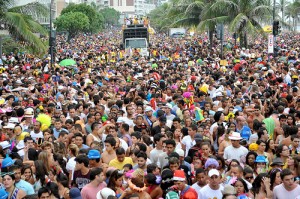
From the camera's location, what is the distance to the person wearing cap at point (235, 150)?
10.8 meters

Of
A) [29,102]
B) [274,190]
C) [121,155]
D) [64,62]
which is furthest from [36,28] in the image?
[274,190]

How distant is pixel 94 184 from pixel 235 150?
3.14 meters

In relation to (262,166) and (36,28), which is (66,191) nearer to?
(262,166)

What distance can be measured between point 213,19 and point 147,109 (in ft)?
90.1

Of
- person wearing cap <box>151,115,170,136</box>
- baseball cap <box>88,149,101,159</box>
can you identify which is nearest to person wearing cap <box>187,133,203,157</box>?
person wearing cap <box>151,115,170,136</box>

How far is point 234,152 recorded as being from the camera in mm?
10797

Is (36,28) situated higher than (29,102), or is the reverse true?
(36,28)

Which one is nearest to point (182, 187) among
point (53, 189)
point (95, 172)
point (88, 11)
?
point (95, 172)

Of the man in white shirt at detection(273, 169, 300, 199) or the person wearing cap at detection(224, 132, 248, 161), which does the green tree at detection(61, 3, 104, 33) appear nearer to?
the person wearing cap at detection(224, 132, 248, 161)

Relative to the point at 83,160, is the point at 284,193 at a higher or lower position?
lower

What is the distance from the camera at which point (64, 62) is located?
92.3ft

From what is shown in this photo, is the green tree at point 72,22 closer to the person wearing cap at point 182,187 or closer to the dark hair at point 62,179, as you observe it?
the dark hair at point 62,179

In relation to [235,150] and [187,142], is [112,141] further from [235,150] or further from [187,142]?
[235,150]

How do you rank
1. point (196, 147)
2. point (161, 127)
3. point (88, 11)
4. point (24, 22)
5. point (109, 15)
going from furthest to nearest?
1. point (109, 15)
2. point (88, 11)
3. point (24, 22)
4. point (161, 127)
5. point (196, 147)
